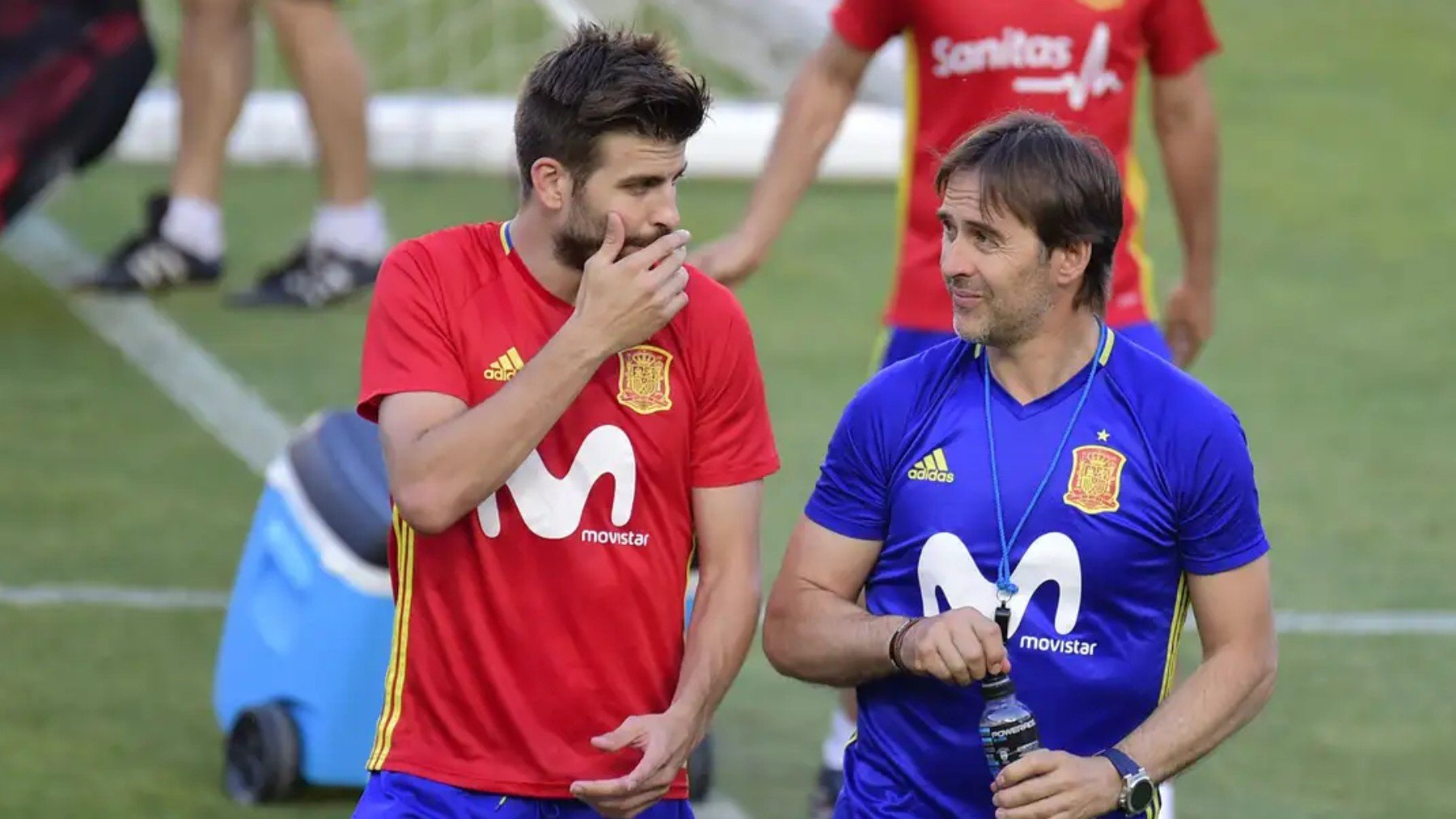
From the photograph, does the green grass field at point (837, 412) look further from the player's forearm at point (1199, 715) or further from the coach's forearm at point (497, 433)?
the player's forearm at point (1199, 715)

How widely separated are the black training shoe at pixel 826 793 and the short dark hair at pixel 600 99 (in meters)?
2.26

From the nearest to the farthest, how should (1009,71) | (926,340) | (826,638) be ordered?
(826,638)
(1009,71)
(926,340)

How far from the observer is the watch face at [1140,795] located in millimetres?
3930

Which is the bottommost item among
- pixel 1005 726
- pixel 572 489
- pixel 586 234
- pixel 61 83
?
pixel 1005 726

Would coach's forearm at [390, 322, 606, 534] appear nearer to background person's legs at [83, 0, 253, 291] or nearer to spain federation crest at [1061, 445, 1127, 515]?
spain federation crest at [1061, 445, 1127, 515]

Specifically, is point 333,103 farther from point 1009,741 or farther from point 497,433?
point 1009,741

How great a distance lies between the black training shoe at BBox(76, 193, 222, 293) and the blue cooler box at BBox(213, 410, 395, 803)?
4651 mm

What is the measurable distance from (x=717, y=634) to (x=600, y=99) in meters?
0.92

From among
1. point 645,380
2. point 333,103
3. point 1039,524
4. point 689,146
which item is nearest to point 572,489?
point 645,380

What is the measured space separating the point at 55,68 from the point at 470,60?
14.5ft

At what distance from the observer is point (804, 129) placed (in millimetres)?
6109

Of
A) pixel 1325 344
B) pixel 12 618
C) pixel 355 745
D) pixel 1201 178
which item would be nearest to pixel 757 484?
pixel 355 745

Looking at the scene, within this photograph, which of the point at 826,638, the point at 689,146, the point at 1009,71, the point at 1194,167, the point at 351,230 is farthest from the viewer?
the point at 689,146

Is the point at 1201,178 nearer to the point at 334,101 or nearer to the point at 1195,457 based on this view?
the point at 1195,457
